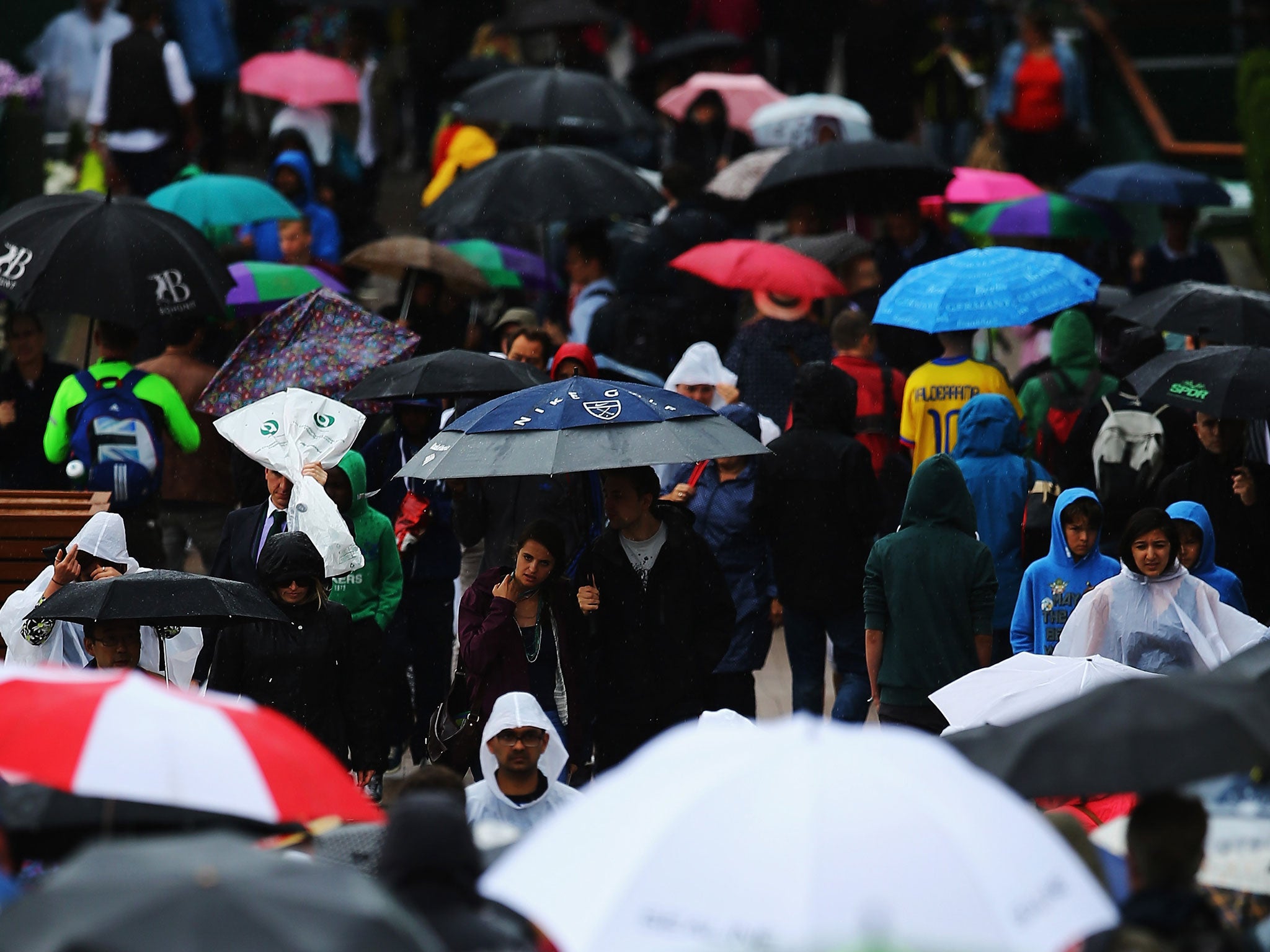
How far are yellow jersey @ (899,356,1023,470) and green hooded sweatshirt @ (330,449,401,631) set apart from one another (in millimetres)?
2806

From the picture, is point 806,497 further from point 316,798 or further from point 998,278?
point 316,798

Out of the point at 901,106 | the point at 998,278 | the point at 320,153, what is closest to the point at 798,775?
the point at 998,278

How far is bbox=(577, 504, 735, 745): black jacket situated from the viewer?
8.29m

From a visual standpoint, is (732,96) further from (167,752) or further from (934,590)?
(167,752)

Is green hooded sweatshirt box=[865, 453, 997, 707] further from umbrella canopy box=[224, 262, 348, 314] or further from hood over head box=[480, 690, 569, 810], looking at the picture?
umbrella canopy box=[224, 262, 348, 314]

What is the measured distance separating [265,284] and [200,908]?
28.4 feet

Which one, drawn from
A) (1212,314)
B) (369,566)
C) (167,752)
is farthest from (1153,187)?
(167,752)

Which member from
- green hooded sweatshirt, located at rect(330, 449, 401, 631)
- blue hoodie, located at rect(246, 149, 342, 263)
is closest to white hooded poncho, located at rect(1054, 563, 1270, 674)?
green hooded sweatshirt, located at rect(330, 449, 401, 631)

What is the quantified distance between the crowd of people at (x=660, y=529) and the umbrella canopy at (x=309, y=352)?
0.33 meters

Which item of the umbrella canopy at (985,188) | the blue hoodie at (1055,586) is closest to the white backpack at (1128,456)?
the blue hoodie at (1055,586)

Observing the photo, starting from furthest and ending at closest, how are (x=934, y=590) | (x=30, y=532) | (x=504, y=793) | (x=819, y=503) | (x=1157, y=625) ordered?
(x=819, y=503) < (x=30, y=532) < (x=934, y=590) < (x=1157, y=625) < (x=504, y=793)

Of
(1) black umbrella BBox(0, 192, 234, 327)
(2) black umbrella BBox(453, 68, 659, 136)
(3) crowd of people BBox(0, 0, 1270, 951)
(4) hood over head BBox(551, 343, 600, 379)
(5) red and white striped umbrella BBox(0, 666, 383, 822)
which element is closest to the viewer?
(5) red and white striped umbrella BBox(0, 666, 383, 822)

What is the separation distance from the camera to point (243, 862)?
3744 mm

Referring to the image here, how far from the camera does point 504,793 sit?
23.2 feet
